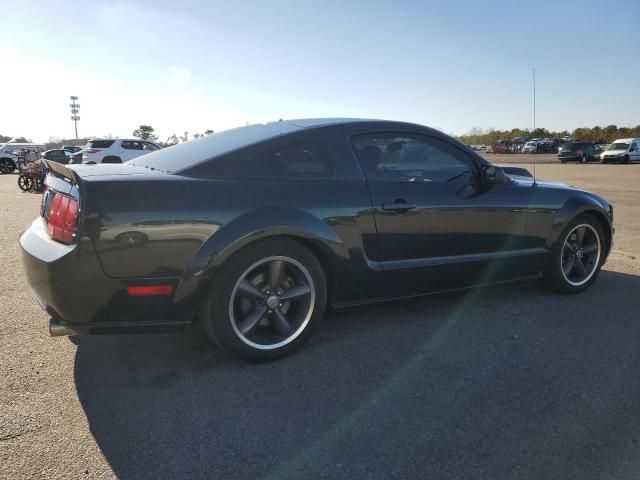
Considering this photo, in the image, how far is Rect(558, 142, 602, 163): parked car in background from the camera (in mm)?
36500

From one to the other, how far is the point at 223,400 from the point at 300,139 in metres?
1.66

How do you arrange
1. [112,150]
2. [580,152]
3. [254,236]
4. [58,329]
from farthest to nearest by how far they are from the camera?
[580,152], [112,150], [254,236], [58,329]

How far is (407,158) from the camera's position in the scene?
11.7 ft

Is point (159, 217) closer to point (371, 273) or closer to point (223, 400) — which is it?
point (223, 400)

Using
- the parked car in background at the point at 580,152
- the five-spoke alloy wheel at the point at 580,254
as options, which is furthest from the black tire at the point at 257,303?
the parked car in background at the point at 580,152

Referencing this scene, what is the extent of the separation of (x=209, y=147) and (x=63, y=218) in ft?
3.40

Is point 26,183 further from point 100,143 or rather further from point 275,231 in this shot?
point 275,231

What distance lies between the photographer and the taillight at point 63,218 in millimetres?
2600

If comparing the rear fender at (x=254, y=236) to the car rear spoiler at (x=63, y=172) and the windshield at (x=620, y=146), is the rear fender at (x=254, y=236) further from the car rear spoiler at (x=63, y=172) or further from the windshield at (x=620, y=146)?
the windshield at (x=620, y=146)

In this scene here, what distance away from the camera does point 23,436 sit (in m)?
2.24

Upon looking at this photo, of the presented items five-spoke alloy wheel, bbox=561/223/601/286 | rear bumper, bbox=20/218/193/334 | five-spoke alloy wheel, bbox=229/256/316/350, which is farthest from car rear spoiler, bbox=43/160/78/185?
five-spoke alloy wheel, bbox=561/223/601/286

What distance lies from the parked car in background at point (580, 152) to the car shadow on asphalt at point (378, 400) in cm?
3745

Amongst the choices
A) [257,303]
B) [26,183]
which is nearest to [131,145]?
[26,183]

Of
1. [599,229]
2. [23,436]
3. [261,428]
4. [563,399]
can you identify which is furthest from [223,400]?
A: [599,229]
